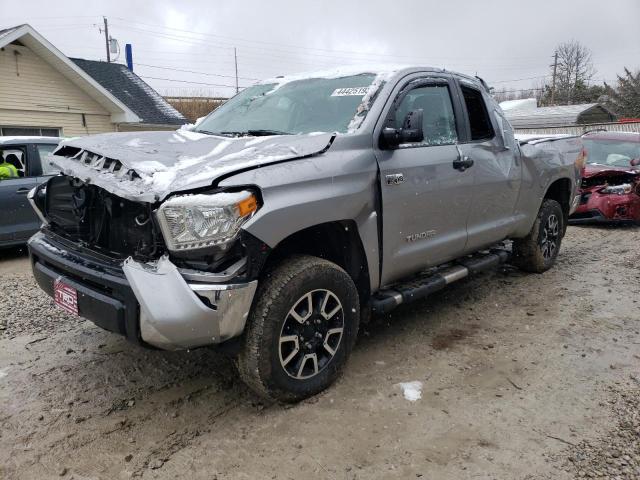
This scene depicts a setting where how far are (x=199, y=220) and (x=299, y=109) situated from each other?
163 cm

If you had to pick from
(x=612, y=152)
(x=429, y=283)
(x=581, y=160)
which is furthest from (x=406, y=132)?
(x=612, y=152)

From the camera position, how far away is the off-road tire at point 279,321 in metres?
2.83

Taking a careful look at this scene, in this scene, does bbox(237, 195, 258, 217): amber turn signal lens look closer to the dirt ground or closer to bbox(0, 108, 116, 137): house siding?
the dirt ground

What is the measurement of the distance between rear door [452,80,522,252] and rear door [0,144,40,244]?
18.5ft

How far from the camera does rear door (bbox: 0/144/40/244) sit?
268 inches

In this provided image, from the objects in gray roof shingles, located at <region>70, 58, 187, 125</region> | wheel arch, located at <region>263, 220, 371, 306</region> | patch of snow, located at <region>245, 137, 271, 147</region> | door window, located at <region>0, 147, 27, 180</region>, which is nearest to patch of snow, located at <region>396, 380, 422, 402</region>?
wheel arch, located at <region>263, 220, 371, 306</region>

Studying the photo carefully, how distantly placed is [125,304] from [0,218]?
519 centimetres

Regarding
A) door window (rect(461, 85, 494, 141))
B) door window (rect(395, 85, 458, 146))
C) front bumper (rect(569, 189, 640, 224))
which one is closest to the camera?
door window (rect(395, 85, 458, 146))

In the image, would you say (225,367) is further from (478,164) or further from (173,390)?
(478,164)

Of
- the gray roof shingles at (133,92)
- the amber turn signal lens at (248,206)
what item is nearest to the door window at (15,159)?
the amber turn signal lens at (248,206)

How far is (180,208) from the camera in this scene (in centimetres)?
255

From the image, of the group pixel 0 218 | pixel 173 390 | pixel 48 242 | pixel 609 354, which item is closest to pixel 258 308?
pixel 173 390

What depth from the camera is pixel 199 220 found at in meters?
2.57

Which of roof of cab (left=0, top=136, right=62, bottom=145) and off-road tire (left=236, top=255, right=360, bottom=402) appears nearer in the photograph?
off-road tire (left=236, top=255, right=360, bottom=402)
